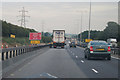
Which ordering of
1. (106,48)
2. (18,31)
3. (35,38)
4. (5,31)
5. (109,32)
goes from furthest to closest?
(109,32) → (18,31) → (5,31) → (35,38) → (106,48)

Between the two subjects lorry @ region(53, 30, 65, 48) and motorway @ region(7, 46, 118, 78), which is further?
lorry @ region(53, 30, 65, 48)

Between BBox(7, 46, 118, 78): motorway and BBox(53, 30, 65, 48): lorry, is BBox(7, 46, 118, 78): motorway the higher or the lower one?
the lower one

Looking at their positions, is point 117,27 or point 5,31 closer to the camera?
point 5,31

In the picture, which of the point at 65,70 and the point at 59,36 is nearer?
the point at 65,70

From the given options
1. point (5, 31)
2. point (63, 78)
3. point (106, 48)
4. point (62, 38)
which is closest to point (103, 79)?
point (63, 78)

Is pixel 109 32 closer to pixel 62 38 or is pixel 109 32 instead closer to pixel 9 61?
pixel 62 38

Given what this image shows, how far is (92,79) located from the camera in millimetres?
11852

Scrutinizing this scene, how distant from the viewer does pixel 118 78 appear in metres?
12.3

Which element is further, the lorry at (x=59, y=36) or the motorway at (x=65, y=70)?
the lorry at (x=59, y=36)

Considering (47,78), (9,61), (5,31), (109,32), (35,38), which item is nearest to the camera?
(47,78)

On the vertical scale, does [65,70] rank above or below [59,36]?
below

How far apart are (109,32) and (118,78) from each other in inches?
4678

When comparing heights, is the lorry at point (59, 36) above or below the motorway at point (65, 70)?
above

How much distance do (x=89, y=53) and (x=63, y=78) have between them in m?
12.4
